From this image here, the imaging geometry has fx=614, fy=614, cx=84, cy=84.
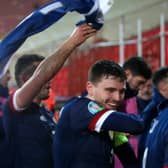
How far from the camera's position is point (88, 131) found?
251 centimetres

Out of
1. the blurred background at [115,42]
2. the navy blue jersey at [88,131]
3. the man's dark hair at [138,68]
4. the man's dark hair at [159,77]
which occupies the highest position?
the blurred background at [115,42]

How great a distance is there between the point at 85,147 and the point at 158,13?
7.10 meters

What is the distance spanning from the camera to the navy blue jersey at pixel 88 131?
247 centimetres

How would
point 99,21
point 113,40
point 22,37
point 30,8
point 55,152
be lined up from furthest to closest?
point 113,40 → point 30,8 → point 55,152 → point 22,37 → point 99,21

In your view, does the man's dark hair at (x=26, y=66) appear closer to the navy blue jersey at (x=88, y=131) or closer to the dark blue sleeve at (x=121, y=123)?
the navy blue jersey at (x=88, y=131)

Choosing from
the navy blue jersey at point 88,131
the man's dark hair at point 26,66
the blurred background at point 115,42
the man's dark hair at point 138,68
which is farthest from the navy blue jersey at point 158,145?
the blurred background at point 115,42

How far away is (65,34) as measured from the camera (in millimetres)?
9141

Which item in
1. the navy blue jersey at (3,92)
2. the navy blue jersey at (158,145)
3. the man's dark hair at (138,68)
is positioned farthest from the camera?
the man's dark hair at (138,68)

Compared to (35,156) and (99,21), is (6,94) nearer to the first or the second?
(35,156)

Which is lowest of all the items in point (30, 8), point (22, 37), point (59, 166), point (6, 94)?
point (59, 166)

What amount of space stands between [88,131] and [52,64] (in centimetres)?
33

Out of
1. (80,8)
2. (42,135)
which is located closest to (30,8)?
(42,135)

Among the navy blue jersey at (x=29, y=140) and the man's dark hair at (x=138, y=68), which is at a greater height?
the man's dark hair at (x=138, y=68)

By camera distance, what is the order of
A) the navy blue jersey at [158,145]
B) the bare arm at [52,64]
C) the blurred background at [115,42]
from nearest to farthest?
the bare arm at [52,64]
the navy blue jersey at [158,145]
the blurred background at [115,42]
